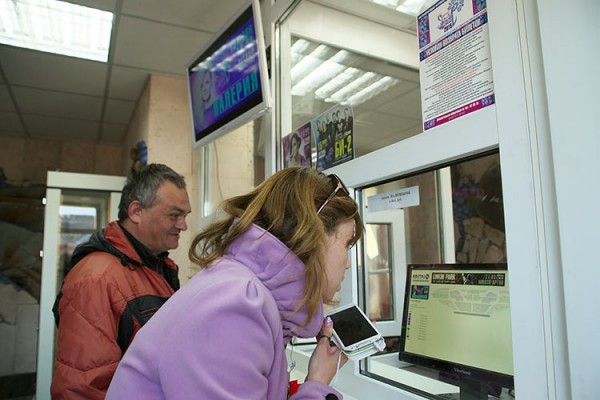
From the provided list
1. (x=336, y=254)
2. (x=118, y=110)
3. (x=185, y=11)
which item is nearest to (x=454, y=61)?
(x=336, y=254)

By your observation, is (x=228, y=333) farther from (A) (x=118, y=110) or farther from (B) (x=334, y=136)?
(A) (x=118, y=110)

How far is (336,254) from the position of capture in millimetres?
907

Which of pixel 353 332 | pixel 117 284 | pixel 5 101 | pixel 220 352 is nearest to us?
pixel 220 352

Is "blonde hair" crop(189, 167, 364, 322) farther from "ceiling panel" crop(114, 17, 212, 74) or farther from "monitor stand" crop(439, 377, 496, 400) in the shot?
"ceiling panel" crop(114, 17, 212, 74)

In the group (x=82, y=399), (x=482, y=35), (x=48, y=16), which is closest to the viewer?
(x=482, y=35)

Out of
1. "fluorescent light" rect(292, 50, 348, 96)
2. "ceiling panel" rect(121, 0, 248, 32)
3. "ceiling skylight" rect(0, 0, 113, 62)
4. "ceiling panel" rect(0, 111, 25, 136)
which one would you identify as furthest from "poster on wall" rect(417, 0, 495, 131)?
"ceiling panel" rect(0, 111, 25, 136)

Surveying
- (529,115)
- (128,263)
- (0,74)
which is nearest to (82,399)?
(128,263)

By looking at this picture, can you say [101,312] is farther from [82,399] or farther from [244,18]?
[244,18]

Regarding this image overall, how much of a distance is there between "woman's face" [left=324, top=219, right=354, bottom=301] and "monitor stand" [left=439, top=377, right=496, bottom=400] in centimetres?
48

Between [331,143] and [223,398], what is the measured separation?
3.34ft

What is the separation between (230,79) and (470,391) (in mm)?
1542

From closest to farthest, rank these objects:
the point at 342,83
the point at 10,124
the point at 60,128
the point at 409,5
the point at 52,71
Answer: the point at 409,5 < the point at 342,83 < the point at 52,71 < the point at 10,124 < the point at 60,128

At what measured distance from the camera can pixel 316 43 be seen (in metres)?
1.98

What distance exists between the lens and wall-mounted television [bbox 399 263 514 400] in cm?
105
